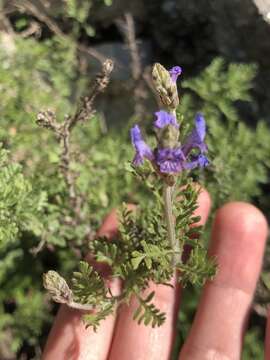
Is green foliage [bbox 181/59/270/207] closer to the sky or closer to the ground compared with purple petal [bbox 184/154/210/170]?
closer to the ground

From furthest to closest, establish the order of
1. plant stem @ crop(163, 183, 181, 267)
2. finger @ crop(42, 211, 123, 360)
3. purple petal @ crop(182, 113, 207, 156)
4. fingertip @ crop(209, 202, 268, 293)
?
fingertip @ crop(209, 202, 268, 293) → finger @ crop(42, 211, 123, 360) → plant stem @ crop(163, 183, 181, 267) → purple petal @ crop(182, 113, 207, 156)

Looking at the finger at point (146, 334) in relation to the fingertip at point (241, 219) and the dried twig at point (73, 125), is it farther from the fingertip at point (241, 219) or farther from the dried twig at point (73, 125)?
the dried twig at point (73, 125)

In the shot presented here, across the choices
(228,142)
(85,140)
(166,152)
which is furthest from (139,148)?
(85,140)

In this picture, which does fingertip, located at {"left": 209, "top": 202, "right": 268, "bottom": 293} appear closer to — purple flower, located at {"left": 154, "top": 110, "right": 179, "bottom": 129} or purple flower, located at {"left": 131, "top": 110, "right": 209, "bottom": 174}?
purple flower, located at {"left": 131, "top": 110, "right": 209, "bottom": 174}

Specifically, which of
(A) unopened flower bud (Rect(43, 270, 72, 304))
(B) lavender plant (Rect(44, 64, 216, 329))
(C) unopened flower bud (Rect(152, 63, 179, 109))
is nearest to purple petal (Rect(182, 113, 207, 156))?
(B) lavender plant (Rect(44, 64, 216, 329))

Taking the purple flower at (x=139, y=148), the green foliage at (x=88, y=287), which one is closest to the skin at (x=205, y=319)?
the green foliage at (x=88, y=287)

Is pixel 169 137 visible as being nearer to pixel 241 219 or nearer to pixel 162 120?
pixel 162 120

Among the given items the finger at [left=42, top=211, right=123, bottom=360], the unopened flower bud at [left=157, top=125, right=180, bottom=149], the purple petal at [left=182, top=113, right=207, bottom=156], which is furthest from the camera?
the finger at [left=42, top=211, right=123, bottom=360]
